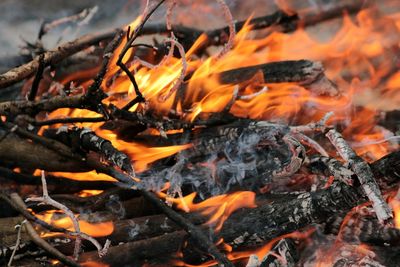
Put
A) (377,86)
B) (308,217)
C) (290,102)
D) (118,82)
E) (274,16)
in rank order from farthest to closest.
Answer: (274,16), (377,86), (118,82), (290,102), (308,217)

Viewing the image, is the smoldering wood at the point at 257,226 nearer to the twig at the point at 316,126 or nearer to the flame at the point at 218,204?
the flame at the point at 218,204

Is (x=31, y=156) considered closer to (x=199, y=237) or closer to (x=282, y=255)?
(x=199, y=237)

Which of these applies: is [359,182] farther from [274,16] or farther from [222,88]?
[274,16]

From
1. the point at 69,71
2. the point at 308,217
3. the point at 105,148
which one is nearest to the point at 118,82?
the point at 69,71

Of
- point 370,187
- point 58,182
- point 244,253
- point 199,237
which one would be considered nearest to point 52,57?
point 58,182

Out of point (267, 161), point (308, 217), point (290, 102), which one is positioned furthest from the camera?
point (290, 102)

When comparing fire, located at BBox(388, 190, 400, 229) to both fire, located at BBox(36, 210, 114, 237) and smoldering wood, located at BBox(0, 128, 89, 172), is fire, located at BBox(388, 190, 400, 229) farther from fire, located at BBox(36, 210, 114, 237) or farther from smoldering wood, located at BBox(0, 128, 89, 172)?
smoldering wood, located at BBox(0, 128, 89, 172)

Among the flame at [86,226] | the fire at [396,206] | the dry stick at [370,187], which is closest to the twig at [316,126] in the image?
the dry stick at [370,187]
